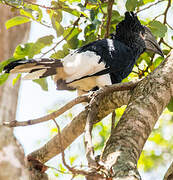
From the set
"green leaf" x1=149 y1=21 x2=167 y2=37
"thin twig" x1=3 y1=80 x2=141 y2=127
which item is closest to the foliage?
"green leaf" x1=149 y1=21 x2=167 y2=37

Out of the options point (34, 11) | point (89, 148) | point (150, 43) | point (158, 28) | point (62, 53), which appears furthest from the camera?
point (150, 43)

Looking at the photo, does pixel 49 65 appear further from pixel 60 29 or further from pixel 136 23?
pixel 136 23

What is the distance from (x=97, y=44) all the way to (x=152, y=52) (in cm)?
53

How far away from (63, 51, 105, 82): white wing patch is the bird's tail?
78 mm

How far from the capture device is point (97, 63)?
271cm

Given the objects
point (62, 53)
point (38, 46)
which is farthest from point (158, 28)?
point (38, 46)

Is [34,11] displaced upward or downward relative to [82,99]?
upward

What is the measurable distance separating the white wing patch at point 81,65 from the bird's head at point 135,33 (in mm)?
503

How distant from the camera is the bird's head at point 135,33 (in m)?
2.95

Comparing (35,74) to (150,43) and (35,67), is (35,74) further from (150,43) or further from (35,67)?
(150,43)

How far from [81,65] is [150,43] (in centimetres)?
75

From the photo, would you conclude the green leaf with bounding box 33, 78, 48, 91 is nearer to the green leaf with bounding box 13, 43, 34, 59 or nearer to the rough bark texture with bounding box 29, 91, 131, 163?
the green leaf with bounding box 13, 43, 34, 59

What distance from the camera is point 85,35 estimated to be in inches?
109

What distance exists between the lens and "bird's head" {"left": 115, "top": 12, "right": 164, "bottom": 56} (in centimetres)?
295
